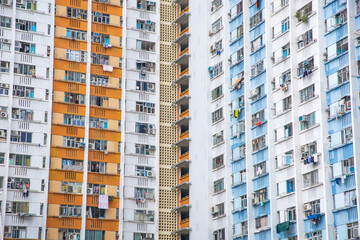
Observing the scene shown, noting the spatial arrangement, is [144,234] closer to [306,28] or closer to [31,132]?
[31,132]

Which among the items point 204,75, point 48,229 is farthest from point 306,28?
point 48,229

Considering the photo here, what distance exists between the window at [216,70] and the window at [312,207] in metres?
18.7

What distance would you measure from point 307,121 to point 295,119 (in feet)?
4.07

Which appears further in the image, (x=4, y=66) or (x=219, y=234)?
(x=4, y=66)

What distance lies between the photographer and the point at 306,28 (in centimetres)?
6631

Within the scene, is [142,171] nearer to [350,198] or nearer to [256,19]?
[256,19]

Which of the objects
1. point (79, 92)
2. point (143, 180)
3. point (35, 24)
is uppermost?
point (35, 24)

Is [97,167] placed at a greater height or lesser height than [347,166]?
greater

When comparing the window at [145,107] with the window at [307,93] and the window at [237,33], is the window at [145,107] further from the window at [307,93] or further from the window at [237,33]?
the window at [307,93]

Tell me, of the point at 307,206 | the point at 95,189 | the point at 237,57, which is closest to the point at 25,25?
the point at 95,189

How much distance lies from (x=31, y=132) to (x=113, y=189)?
9.32 m

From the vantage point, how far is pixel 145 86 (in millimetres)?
83125

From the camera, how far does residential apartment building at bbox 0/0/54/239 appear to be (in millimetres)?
74500

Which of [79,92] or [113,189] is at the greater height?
[79,92]
